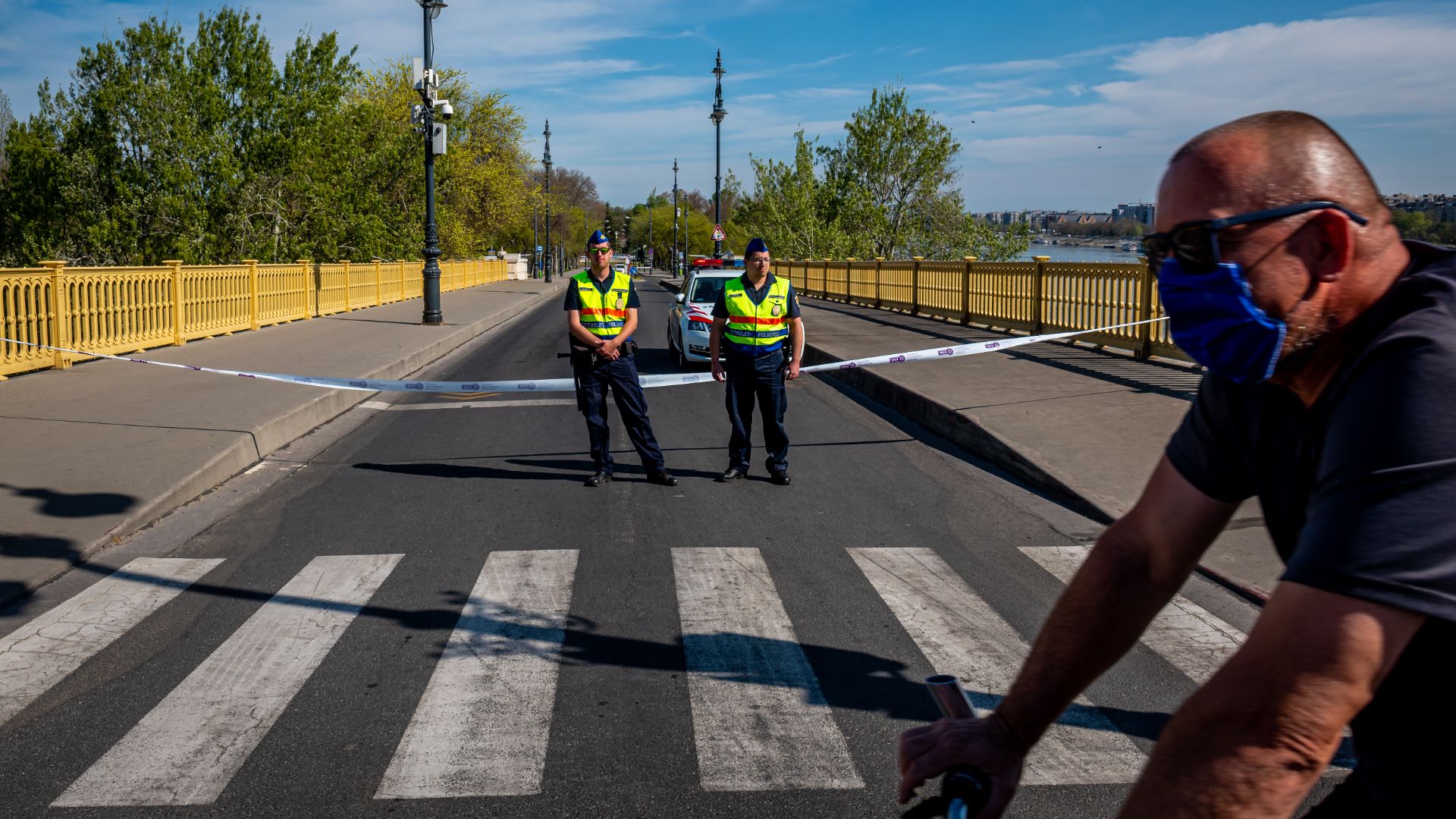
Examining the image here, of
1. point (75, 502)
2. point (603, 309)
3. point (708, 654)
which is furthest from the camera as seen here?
point (603, 309)

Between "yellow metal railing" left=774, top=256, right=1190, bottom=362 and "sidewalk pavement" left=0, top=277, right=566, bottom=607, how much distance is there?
9.18m

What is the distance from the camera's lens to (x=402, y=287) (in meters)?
39.2

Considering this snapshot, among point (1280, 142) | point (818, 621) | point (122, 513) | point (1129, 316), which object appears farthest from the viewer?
point (1129, 316)

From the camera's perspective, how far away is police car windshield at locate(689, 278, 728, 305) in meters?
17.8

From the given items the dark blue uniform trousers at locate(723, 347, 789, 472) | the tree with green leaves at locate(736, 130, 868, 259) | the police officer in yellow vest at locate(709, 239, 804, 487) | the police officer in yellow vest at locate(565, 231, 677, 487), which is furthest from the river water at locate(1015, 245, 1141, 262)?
the tree with green leaves at locate(736, 130, 868, 259)

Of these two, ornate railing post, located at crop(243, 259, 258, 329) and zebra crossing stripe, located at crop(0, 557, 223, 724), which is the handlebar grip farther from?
ornate railing post, located at crop(243, 259, 258, 329)

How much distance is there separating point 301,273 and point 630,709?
81.2 ft

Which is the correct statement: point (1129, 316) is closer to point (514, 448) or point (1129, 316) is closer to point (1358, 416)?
point (514, 448)

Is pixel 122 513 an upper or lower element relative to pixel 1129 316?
lower

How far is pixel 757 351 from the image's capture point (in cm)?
898

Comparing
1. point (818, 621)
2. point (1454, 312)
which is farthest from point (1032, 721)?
point (818, 621)

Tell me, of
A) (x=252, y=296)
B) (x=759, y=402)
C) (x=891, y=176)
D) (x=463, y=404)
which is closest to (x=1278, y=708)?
(x=759, y=402)

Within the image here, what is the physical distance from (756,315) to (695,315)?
326 inches

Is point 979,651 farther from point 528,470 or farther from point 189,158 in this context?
point 189,158
